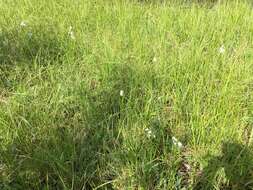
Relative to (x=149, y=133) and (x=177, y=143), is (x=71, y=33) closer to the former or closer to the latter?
(x=149, y=133)

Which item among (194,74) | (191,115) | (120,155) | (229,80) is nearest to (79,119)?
(120,155)

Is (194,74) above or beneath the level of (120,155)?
above

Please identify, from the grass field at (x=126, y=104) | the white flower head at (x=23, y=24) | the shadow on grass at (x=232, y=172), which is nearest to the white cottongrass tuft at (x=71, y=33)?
the grass field at (x=126, y=104)

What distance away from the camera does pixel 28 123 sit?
5.85 feet

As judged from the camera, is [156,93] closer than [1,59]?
Yes

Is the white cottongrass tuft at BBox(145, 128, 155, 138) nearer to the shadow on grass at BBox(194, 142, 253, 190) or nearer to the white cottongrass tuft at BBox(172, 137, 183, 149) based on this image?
the white cottongrass tuft at BBox(172, 137, 183, 149)

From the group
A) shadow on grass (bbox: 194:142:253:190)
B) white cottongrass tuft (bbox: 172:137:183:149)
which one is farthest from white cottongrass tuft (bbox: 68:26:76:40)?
shadow on grass (bbox: 194:142:253:190)

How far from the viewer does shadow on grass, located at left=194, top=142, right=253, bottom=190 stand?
1.58 meters

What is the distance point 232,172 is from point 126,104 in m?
0.67

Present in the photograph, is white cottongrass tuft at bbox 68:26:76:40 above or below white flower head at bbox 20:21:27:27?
below

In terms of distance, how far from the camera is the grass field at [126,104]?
1.61m

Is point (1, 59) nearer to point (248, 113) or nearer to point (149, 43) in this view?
point (149, 43)

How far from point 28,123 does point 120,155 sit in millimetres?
527

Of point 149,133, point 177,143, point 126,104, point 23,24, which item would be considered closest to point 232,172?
point 177,143
